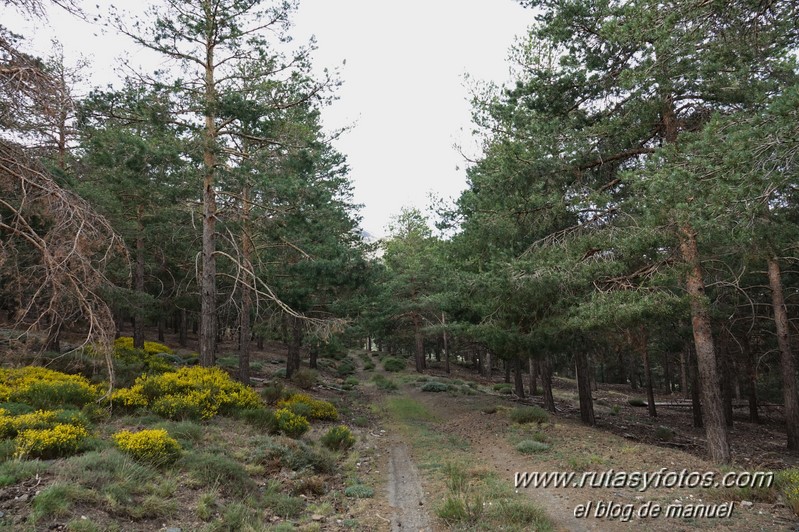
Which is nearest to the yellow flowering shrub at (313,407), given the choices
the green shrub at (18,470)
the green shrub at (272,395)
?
the green shrub at (272,395)

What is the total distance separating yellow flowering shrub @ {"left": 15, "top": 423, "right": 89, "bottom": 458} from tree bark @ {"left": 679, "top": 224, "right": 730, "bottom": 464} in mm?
11338

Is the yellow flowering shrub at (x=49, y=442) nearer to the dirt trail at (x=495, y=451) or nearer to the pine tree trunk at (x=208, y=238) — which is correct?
the pine tree trunk at (x=208, y=238)

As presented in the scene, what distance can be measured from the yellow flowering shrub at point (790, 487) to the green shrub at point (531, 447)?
4.12m

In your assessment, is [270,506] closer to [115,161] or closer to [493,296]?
[493,296]

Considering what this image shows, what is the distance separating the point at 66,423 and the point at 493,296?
31.5 feet

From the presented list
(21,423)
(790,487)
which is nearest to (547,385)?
(790,487)

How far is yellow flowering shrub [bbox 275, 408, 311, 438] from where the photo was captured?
33.2 feet

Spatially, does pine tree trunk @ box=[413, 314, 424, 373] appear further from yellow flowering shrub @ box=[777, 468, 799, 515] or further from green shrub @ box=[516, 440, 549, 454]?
yellow flowering shrub @ box=[777, 468, 799, 515]

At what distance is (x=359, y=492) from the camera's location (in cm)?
727

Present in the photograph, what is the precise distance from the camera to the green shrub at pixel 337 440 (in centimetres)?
1001

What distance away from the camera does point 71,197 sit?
22.6ft

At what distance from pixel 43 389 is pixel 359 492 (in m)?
6.75

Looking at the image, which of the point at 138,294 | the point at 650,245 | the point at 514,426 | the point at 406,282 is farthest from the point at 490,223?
the point at 406,282

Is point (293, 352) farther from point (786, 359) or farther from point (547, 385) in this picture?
point (786, 359)
